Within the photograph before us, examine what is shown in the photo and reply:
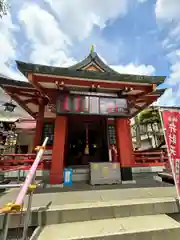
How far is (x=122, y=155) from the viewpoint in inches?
202

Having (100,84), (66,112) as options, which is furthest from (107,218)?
(100,84)

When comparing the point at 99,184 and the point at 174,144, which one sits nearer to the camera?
the point at 174,144

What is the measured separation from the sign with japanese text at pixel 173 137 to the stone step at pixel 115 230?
1.14 metres

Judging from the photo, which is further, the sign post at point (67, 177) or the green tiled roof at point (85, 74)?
the sign post at point (67, 177)

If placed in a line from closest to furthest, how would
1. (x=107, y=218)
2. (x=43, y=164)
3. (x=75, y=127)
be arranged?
1. (x=107, y=218)
2. (x=43, y=164)
3. (x=75, y=127)

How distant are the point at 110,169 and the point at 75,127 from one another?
16.2 ft

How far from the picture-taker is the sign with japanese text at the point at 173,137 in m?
3.17

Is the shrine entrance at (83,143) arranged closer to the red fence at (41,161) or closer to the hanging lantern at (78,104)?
the red fence at (41,161)

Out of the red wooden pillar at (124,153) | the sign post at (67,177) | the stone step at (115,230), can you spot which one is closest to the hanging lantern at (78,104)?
the red wooden pillar at (124,153)

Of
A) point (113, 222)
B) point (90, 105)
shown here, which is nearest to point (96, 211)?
point (113, 222)

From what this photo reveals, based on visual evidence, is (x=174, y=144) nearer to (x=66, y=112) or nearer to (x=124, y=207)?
(x=124, y=207)

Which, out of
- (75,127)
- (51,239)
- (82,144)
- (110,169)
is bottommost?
(51,239)

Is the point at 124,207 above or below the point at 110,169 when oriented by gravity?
below

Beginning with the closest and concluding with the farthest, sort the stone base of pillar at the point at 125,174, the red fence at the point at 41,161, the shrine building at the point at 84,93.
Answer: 1. the shrine building at the point at 84,93
2. the stone base of pillar at the point at 125,174
3. the red fence at the point at 41,161
